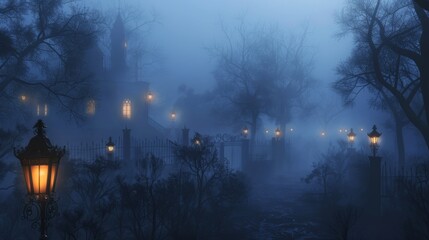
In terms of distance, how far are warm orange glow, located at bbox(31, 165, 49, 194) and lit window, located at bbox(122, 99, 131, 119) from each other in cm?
3692

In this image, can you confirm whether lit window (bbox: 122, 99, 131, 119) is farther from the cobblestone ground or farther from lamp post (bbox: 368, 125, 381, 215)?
lamp post (bbox: 368, 125, 381, 215)

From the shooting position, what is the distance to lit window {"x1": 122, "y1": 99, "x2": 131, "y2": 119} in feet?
139

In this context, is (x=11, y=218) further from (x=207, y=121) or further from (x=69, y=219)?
(x=207, y=121)

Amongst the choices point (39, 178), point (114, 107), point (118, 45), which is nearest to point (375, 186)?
point (39, 178)

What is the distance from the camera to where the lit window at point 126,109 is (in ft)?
139

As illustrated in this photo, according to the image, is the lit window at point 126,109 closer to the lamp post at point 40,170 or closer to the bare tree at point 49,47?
the bare tree at point 49,47

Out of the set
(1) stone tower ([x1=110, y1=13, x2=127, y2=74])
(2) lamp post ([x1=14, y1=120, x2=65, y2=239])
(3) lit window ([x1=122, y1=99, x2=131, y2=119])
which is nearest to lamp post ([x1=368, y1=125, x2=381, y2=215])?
(2) lamp post ([x1=14, y1=120, x2=65, y2=239])

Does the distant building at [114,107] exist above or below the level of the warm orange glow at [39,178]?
above

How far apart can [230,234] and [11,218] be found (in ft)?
23.5

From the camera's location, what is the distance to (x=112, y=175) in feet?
62.6

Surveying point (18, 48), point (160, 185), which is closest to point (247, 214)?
point (160, 185)

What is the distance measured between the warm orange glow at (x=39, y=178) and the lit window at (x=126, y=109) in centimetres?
3692

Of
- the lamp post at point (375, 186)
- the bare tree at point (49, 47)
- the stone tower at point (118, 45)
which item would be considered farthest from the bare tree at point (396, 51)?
the stone tower at point (118, 45)

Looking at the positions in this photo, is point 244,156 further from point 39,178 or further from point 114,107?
point 39,178
